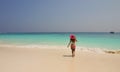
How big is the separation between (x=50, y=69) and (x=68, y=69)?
670mm

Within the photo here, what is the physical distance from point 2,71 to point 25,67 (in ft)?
3.05

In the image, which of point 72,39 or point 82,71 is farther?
point 72,39

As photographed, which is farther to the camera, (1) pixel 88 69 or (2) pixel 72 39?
(2) pixel 72 39

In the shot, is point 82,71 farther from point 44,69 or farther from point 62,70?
point 44,69

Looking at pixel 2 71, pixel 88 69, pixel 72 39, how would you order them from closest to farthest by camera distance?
pixel 2 71
pixel 88 69
pixel 72 39

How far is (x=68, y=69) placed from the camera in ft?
23.8

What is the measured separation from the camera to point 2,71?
6863 mm

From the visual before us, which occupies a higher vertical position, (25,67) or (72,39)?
(72,39)

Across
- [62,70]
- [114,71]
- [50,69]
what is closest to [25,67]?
[50,69]

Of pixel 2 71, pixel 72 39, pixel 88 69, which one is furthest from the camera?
pixel 72 39

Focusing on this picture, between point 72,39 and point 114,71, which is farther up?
point 72,39

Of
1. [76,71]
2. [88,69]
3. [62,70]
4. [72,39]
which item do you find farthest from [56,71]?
[72,39]

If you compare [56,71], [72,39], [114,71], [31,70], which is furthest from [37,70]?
[72,39]

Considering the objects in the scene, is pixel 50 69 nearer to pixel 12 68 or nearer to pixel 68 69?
pixel 68 69
